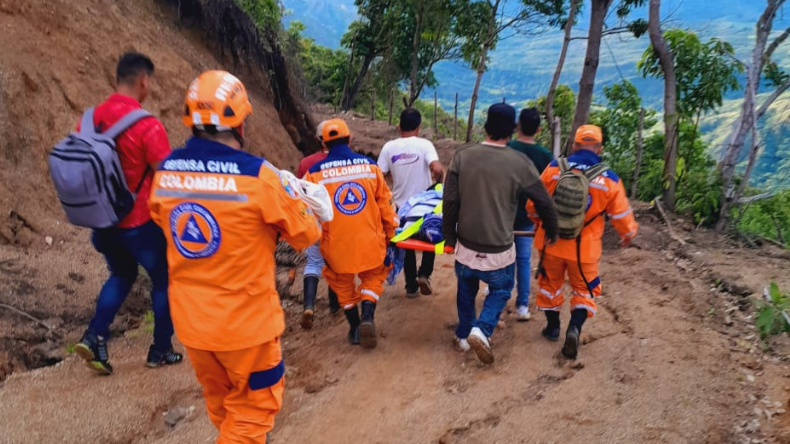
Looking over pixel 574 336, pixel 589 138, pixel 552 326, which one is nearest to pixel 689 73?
pixel 589 138

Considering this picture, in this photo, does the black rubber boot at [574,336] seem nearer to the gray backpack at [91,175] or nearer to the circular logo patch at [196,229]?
the circular logo patch at [196,229]

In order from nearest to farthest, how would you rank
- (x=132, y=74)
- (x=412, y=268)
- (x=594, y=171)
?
(x=132, y=74) → (x=594, y=171) → (x=412, y=268)

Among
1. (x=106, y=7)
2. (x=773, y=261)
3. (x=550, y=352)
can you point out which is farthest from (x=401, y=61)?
(x=550, y=352)

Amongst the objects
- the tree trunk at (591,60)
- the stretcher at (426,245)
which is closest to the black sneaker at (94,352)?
the stretcher at (426,245)

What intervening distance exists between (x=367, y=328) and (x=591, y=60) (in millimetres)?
6170

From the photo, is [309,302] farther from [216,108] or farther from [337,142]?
[216,108]

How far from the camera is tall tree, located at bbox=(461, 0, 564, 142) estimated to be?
52.1ft

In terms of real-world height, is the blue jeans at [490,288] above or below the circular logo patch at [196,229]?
below

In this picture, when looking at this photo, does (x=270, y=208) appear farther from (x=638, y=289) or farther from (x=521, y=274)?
(x=638, y=289)

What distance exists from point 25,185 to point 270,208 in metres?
3.92

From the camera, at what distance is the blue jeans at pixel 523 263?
4844 millimetres

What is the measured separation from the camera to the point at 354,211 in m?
4.09

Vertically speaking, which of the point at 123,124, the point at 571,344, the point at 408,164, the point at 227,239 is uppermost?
the point at 123,124

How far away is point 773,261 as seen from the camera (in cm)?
660
